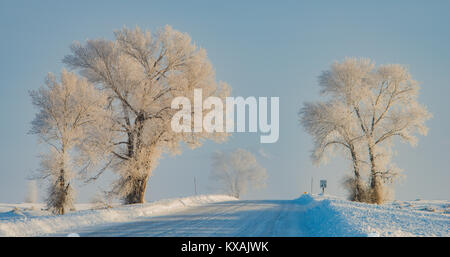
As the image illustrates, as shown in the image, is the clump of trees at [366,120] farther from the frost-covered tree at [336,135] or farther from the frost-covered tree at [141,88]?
the frost-covered tree at [141,88]

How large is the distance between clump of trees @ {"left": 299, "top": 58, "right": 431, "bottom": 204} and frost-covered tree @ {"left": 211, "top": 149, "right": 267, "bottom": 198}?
35.0 m

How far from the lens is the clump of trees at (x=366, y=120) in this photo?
25.4 metres

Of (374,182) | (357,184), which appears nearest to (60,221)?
(357,184)

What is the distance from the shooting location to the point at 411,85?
88.1 ft

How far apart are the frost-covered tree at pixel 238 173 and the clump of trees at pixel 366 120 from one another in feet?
115

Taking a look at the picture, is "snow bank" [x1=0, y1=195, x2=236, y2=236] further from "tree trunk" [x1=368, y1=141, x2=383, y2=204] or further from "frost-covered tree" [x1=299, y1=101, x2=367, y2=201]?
"tree trunk" [x1=368, y1=141, x2=383, y2=204]

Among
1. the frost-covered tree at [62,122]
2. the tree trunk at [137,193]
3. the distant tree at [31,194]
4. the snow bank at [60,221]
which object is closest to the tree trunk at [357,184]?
the tree trunk at [137,193]

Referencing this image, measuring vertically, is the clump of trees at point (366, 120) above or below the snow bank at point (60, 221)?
above

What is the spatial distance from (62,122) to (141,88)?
7.66m

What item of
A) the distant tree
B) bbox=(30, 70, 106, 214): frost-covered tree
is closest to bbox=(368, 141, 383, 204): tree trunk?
bbox=(30, 70, 106, 214): frost-covered tree

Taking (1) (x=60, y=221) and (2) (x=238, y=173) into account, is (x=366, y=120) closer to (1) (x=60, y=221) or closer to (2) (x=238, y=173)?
(1) (x=60, y=221)

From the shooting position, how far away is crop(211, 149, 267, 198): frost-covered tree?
61438 millimetres

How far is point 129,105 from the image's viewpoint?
2070 centimetres
